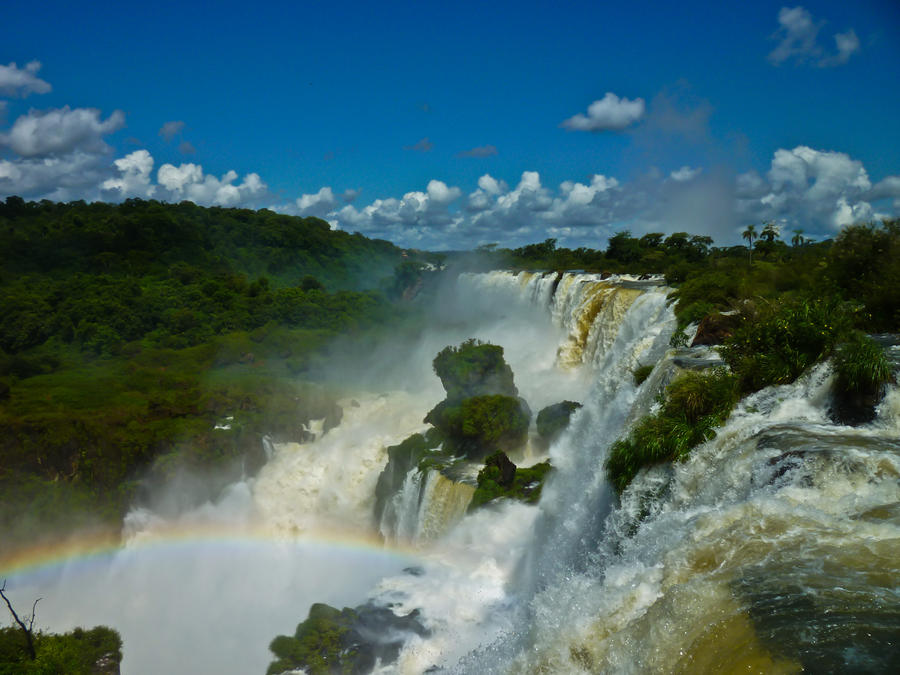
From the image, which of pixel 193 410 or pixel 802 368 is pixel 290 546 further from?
pixel 802 368

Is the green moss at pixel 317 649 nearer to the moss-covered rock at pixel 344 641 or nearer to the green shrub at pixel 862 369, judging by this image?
the moss-covered rock at pixel 344 641

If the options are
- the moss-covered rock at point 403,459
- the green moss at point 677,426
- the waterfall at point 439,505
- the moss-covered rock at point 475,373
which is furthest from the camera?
the moss-covered rock at point 475,373

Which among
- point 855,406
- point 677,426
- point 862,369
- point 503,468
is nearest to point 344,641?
point 503,468

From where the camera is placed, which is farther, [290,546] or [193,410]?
[193,410]

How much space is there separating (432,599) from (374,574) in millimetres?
4477

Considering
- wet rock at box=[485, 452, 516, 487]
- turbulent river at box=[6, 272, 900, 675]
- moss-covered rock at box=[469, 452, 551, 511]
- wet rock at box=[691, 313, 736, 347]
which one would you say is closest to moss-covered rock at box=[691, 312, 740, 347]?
wet rock at box=[691, 313, 736, 347]

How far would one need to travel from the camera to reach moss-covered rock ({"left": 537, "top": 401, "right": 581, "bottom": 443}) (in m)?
18.7

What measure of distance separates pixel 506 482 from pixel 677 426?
853 cm

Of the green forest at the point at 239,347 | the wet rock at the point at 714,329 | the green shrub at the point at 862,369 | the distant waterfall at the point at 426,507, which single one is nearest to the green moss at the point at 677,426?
the green forest at the point at 239,347

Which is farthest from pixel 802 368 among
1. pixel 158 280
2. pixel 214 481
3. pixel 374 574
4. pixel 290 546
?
pixel 158 280

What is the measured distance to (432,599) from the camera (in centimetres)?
1342

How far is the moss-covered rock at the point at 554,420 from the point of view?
18.7 m

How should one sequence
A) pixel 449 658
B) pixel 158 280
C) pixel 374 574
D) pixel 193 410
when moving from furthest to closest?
1. pixel 158 280
2. pixel 193 410
3. pixel 374 574
4. pixel 449 658

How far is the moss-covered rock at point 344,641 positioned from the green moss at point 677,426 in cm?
648
